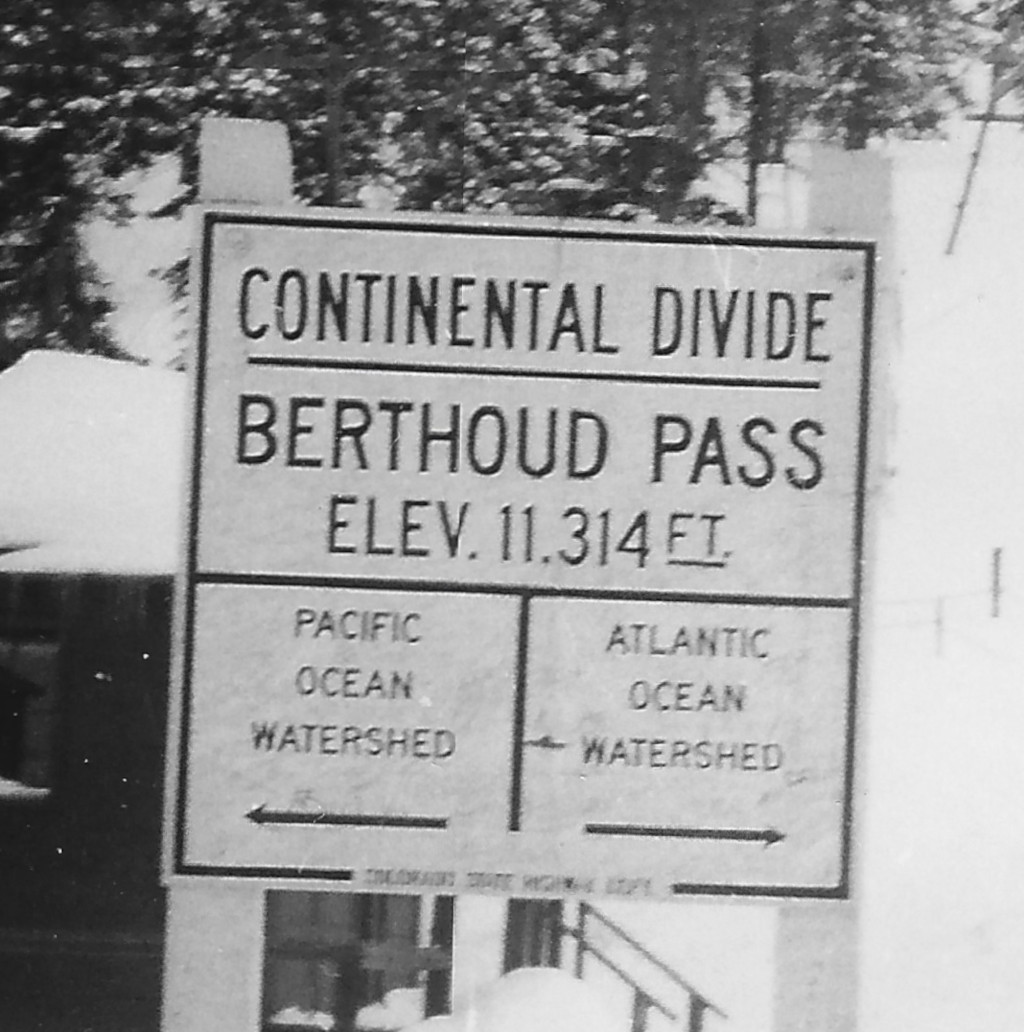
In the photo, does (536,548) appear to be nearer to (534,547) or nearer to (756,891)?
(534,547)

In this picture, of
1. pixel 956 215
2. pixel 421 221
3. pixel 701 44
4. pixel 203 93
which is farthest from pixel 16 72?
pixel 956 215

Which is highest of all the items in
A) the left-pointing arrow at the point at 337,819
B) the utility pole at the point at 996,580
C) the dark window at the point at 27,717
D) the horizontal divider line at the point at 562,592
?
the utility pole at the point at 996,580

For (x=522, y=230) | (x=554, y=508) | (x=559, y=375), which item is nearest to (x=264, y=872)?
(x=554, y=508)

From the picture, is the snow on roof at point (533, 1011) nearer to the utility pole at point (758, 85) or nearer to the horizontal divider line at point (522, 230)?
the horizontal divider line at point (522, 230)

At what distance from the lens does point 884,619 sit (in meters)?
1.73

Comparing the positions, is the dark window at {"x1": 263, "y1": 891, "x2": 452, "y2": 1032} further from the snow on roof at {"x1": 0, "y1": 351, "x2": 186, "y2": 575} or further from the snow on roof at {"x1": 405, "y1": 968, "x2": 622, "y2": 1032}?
the snow on roof at {"x1": 0, "y1": 351, "x2": 186, "y2": 575}

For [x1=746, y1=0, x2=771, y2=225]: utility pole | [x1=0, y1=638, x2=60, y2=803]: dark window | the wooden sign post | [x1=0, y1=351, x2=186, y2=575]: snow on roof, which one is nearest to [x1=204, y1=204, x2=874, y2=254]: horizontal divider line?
the wooden sign post

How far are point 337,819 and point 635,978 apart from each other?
43cm

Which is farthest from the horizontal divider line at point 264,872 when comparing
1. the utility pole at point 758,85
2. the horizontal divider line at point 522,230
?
the utility pole at point 758,85

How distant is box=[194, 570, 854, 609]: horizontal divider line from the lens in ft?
5.65

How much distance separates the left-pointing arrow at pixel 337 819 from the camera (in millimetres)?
1746

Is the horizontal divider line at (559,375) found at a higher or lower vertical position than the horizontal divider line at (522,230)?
lower

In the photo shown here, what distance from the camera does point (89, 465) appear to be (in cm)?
179

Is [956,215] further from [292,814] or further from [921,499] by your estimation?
[292,814]
